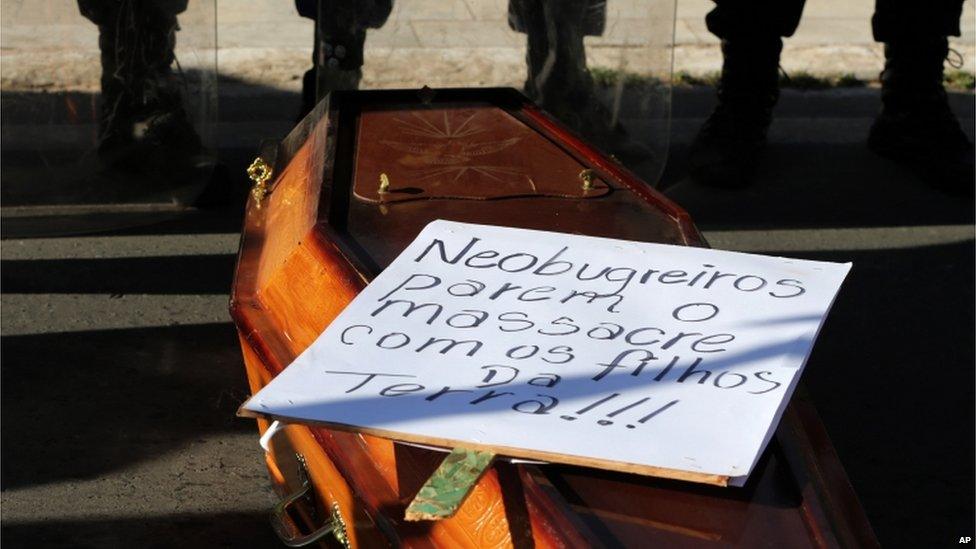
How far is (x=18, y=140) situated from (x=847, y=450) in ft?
8.92

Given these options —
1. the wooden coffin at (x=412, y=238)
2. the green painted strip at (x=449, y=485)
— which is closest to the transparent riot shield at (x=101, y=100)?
the wooden coffin at (x=412, y=238)

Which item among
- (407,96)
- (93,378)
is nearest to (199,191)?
(93,378)

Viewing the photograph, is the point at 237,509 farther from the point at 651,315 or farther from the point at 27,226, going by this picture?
the point at 27,226

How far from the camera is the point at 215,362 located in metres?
3.52

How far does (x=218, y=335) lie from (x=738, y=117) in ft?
7.82

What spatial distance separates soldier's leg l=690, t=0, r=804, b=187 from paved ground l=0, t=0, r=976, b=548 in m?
0.10

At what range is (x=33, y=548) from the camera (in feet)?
8.96

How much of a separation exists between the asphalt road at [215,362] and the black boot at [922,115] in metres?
0.15

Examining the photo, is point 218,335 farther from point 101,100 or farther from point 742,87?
point 742,87

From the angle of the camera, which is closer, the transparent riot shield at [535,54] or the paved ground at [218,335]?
the paved ground at [218,335]

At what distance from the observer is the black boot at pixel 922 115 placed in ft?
17.0

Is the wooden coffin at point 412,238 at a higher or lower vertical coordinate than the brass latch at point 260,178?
higher

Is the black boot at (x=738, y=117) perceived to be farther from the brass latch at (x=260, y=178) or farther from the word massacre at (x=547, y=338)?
the word massacre at (x=547, y=338)

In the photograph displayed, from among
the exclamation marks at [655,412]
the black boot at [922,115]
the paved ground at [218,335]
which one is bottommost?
the paved ground at [218,335]
